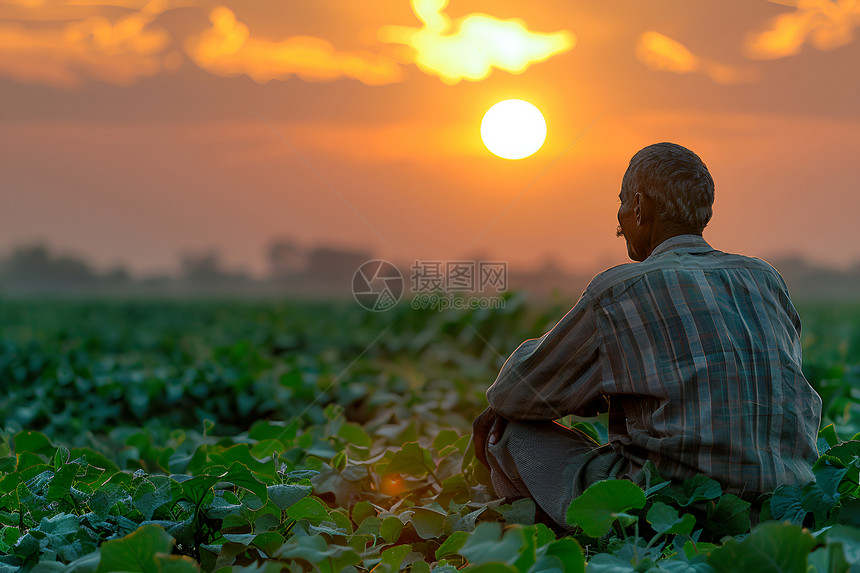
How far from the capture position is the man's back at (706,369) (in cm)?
183

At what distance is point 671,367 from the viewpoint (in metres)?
1.85

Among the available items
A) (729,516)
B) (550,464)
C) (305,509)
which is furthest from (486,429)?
(729,516)

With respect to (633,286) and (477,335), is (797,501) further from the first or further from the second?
(477,335)

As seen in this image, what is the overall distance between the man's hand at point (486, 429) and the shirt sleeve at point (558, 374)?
0.40ft

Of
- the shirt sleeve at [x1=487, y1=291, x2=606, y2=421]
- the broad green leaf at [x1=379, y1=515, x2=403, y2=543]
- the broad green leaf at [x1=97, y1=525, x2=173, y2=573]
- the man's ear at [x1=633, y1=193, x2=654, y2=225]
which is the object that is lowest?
the broad green leaf at [x1=379, y1=515, x2=403, y2=543]

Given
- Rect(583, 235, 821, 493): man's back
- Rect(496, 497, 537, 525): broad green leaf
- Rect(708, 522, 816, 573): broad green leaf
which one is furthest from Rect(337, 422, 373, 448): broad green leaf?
Rect(708, 522, 816, 573): broad green leaf

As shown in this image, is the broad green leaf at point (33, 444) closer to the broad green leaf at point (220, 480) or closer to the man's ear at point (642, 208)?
the broad green leaf at point (220, 480)

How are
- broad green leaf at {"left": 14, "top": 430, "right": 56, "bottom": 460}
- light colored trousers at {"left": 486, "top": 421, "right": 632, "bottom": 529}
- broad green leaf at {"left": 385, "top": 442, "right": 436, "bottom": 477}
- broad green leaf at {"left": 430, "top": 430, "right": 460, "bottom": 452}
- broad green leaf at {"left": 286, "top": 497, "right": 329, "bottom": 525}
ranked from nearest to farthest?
1. broad green leaf at {"left": 286, "top": 497, "right": 329, "bottom": 525}
2. light colored trousers at {"left": 486, "top": 421, "right": 632, "bottom": 529}
3. broad green leaf at {"left": 385, "top": 442, "right": 436, "bottom": 477}
4. broad green leaf at {"left": 14, "top": 430, "right": 56, "bottom": 460}
5. broad green leaf at {"left": 430, "top": 430, "right": 460, "bottom": 452}

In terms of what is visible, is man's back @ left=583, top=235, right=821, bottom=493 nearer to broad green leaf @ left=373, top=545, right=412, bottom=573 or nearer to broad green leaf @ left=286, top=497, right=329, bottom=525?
broad green leaf @ left=373, top=545, right=412, bottom=573

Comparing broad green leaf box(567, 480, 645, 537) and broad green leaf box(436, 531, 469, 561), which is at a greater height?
broad green leaf box(567, 480, 645, 537)

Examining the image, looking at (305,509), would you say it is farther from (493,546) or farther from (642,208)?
(642,208)

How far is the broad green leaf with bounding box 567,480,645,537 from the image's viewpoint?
161cm

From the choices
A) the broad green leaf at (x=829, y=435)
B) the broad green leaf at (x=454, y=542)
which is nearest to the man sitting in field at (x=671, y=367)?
the broad green leaf at (x=454, y=542)

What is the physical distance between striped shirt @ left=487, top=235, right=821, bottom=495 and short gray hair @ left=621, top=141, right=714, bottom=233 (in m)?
0.08
